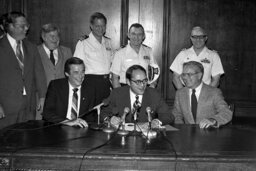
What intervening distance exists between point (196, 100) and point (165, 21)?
2140 mm

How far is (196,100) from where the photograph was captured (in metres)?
3.52

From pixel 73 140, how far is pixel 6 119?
1547mm

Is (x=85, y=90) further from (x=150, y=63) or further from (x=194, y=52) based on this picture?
(x=194, y=52)

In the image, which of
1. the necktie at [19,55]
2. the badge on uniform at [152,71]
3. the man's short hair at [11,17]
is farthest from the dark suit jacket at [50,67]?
the badge on uniform at [152,71]

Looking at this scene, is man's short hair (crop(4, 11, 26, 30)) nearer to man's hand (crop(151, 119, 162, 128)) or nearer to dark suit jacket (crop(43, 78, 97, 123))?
dark suit jacket (crop(43, 78, 97, 123))

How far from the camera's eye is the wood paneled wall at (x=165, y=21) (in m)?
5.36

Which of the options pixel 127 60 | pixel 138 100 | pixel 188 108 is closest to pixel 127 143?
pixel 138 100

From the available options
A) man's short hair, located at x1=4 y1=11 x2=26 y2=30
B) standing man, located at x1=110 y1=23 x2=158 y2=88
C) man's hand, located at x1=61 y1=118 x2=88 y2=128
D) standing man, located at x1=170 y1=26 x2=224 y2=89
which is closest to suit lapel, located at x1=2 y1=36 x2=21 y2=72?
man's short hair, located at x1=4 y1=11 x2=26 y2=30

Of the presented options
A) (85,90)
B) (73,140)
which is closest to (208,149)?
(73,140)

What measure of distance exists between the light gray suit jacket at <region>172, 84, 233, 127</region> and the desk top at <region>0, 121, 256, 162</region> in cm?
48

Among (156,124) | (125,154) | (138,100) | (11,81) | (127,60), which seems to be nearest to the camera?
(125,154)

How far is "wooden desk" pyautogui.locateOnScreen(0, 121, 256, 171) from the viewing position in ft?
6.93

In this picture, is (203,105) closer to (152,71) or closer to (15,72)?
(152,71)

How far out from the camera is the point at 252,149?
2.31 m
